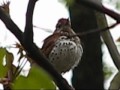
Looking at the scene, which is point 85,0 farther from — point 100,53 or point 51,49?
point 100,53

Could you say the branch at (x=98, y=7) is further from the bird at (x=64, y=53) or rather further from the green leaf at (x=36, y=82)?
the bird at (x=64, y=53)

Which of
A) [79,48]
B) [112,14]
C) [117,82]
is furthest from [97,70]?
[112,14]

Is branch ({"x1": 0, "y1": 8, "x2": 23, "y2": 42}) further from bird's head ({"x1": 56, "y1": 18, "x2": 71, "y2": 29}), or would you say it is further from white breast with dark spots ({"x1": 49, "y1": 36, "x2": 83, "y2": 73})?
bird's head ({"x1": 56, "y1": 18, "x2": 71, "y2": 29})

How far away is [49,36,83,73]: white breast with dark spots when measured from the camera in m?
3.24

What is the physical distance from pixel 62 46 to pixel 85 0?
107 inches

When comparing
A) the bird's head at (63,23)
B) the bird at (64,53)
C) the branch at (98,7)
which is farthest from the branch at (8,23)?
the bird's head at (63,23)

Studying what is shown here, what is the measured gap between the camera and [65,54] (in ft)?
10.8

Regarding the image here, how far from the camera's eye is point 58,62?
3277 mm

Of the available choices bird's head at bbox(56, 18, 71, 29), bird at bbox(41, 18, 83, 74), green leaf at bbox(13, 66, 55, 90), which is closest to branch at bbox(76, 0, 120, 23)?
green leaf at bbox(13, 66, 55, 90)

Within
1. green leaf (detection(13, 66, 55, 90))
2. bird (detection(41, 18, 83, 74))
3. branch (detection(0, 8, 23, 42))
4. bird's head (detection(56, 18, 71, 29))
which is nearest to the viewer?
green leaf (detection(13, 66, 55, 90))

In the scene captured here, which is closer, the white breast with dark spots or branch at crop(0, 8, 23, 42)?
branch at crop(0, 8, 23, 42)

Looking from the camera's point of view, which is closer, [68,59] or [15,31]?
[15,31]

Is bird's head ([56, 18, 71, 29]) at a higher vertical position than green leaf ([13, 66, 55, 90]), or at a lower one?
lower

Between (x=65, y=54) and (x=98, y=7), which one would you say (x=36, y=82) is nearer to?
(x=98, y=7)
